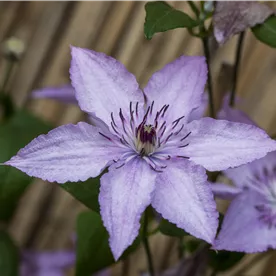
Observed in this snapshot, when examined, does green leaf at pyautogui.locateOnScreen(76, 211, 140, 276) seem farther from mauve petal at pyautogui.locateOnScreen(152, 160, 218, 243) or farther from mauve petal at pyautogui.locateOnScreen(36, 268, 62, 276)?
mauve petal at pyautogui.locateOnScreen(36, 268, 62, 276)

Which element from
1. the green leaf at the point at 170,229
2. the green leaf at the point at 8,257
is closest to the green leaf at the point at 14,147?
the green leaf at the point at 8,257

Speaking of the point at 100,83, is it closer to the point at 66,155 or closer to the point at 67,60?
the point at 66,155

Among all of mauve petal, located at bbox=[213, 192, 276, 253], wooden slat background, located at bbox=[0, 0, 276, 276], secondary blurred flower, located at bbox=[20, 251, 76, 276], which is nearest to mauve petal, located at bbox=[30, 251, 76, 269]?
secondary blurred flower, located at bbox=[20, 251, 76, 276]

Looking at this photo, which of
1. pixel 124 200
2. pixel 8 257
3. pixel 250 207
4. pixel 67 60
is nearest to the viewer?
pixel 124 200

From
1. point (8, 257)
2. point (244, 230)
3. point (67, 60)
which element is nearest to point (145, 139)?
point (244, 230)

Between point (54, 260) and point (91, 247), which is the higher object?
point (91, 247)

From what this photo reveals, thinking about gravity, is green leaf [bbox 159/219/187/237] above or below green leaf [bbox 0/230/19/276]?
above

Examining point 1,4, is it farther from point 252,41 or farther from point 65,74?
point 252,41
